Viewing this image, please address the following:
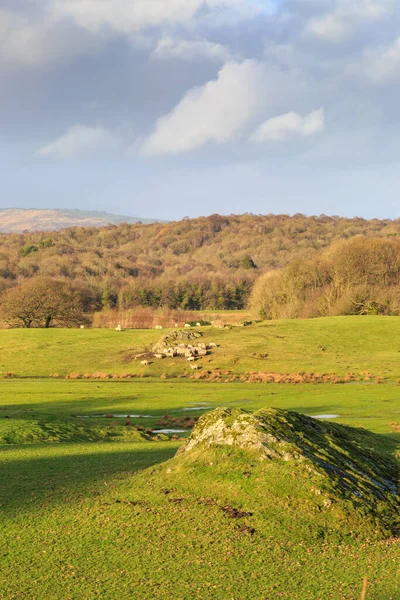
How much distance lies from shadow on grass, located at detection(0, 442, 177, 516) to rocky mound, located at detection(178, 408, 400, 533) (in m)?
1.97

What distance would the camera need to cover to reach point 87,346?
210 ft

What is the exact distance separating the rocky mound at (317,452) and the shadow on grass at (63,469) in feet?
6.48

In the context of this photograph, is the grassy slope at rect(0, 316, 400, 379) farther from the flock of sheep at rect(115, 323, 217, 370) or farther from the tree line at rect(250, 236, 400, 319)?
the tree line at rect(250, 236, 400, 319)

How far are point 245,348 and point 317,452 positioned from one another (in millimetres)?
48202

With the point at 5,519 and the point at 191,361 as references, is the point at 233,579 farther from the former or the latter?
the point at 191,361

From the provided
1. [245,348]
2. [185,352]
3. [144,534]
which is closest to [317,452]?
[144,534]

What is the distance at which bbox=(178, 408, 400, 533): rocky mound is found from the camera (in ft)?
33.6

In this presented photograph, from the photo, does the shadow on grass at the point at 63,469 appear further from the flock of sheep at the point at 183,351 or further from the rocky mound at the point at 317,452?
the flock of sheep at the point at 183,351

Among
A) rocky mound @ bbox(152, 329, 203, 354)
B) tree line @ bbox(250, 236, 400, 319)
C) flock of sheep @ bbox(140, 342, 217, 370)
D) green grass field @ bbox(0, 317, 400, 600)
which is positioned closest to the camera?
green grass field @ bbox(0, 317, 400, 600)

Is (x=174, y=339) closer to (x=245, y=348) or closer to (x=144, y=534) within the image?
(x=245, y=348)

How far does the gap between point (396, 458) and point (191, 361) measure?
4292cm

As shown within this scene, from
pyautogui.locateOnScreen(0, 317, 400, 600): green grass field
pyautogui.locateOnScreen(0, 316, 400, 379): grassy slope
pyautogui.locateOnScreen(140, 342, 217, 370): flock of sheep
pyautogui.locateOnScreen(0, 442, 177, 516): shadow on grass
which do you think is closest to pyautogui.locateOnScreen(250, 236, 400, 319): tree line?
pyautogui.locateOnScreen(0, 316, 400, 379): grassy slope

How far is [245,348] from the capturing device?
Answer: 59500 millimetres

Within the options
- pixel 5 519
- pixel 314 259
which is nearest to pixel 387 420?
pixel 5 519
